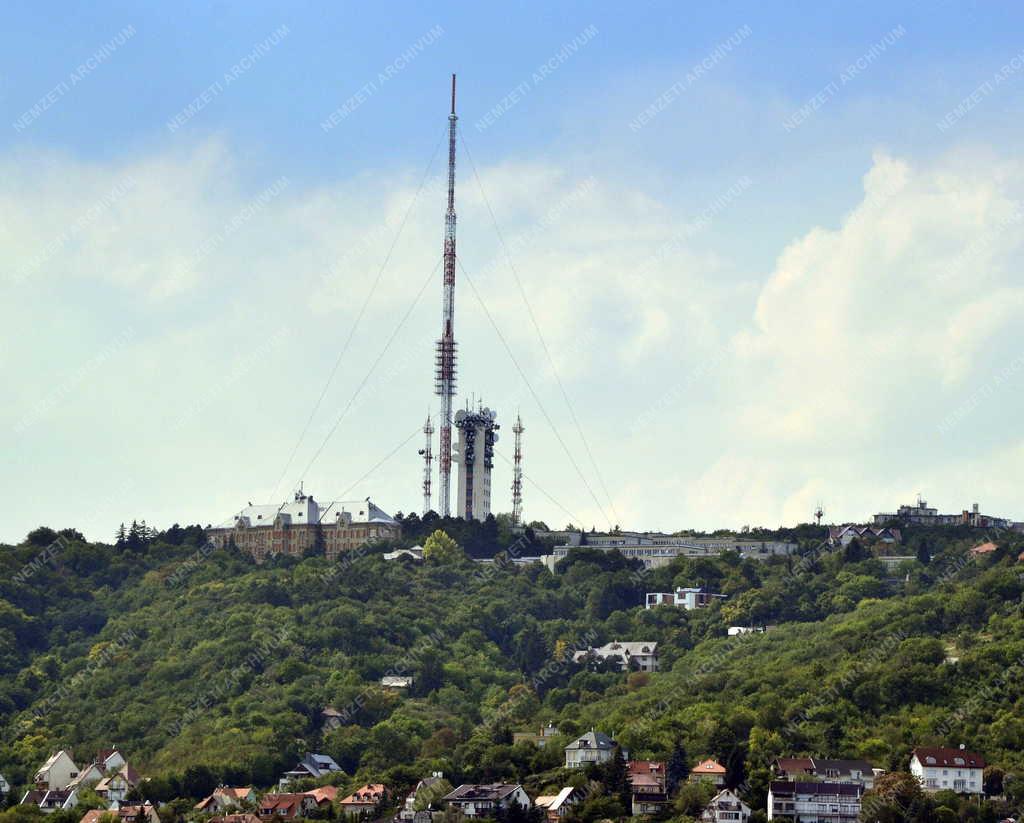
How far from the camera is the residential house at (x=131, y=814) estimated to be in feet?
320

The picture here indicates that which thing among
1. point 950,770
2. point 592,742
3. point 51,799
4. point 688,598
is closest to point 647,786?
point 592,742

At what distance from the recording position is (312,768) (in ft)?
354

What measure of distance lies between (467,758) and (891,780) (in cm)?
2002

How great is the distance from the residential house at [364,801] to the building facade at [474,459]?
178ft

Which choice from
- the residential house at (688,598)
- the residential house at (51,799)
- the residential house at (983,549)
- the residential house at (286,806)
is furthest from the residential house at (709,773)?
the residential house at (983,549)

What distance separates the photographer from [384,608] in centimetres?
13600

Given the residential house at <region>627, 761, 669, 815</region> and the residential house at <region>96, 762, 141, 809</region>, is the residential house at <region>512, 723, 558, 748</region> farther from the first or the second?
the residential house at <region>96, 762, 141, 809</region>

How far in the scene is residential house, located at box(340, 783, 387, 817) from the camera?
98.0 metres

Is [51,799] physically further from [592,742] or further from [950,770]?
[950,770]

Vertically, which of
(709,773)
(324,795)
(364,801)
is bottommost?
(364,801)

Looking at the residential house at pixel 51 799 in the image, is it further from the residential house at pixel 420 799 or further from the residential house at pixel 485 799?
the residential house at pixel 485 799

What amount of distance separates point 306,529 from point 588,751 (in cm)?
5816

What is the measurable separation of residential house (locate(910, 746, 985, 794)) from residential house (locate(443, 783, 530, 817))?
16111 millimetres

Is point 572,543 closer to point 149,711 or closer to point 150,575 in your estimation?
point 150,575
